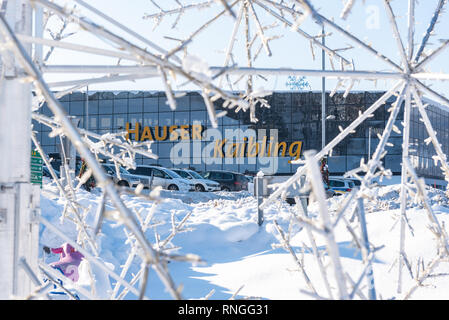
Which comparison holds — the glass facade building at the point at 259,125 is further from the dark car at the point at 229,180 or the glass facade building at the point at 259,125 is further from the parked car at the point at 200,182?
the parked car at the point at 200,182

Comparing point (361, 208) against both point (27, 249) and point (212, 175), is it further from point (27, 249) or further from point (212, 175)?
point (212, 175)

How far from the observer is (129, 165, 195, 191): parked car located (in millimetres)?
23969

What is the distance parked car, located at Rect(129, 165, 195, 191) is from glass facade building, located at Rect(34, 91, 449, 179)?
10.4 meters

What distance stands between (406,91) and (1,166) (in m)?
1.28

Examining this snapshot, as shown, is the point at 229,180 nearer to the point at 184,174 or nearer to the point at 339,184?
the point at 184,174

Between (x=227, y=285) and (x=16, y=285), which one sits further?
(x=227, y=285)

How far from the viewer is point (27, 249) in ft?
4.99

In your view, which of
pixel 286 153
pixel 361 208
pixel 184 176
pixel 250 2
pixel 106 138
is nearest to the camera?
pixel 361 208

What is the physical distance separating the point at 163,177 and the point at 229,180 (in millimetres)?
4531

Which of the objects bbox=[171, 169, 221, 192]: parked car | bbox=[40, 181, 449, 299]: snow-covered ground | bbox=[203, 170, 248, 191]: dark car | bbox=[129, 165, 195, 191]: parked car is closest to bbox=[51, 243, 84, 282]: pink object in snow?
bbox=[40, 181, 449, 299]: snow-covered ground

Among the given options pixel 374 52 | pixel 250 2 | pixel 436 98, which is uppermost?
pixel 250 2

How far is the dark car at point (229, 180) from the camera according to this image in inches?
1068

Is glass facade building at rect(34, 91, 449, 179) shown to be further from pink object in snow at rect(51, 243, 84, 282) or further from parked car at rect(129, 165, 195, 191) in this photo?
pink object in snow at rect(51, 243, 84, 282)
